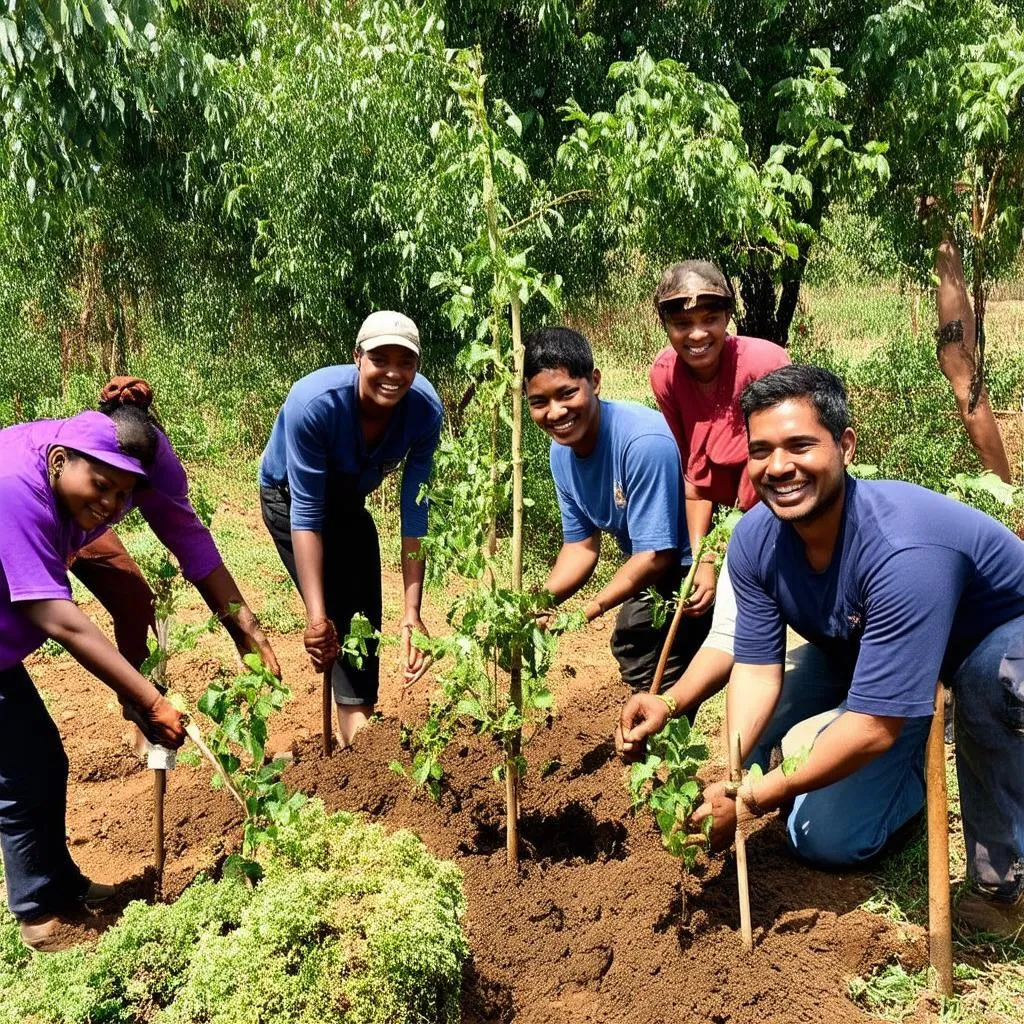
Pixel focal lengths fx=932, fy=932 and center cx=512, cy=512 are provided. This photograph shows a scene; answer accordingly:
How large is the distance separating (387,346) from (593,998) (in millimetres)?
2126

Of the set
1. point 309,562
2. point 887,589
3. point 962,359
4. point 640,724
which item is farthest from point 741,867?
point 962,359

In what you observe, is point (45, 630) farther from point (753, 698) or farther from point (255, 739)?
point (753, 698)

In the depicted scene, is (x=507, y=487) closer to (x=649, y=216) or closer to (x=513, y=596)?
(x=513, y=596)

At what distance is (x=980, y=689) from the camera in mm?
2549

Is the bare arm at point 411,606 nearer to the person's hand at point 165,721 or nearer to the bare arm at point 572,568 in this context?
the bare arm at point 572,568

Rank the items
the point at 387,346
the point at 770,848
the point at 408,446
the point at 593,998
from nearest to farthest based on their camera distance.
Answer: the point at 593,998
the point at 770,848
the point at 387,346
the point at 408,446

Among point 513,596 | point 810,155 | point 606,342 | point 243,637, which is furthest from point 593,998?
point 606,342

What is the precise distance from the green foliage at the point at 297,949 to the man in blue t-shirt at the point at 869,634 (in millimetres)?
808

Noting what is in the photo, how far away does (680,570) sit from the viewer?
354 cm

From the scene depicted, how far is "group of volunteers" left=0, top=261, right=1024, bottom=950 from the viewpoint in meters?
2.30

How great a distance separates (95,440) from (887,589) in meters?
2.16

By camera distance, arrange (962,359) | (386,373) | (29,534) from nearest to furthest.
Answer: (29,534), (386,373), (962,359)

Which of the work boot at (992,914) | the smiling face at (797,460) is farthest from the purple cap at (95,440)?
the work boot at (992,914)

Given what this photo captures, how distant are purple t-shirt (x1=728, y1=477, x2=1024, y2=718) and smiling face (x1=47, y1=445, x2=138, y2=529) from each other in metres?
1.78
